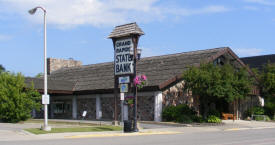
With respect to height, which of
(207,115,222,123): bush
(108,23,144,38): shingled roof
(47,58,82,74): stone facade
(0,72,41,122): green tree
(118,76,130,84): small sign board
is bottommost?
(207,115,222,123): bush

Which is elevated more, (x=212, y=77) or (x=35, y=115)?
(x=212, y=77)

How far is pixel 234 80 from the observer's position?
30.1 m

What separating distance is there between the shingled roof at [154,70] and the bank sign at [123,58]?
247 centimetres

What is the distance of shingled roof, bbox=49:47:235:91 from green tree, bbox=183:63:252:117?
7.38ft

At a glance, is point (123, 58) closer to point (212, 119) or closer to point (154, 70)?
point (154, 70)

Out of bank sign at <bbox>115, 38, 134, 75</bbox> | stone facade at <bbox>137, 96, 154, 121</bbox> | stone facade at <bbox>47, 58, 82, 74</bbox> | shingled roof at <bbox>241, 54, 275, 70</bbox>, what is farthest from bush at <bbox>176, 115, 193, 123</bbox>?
shingled roof at <bbox>241, 54, 275, 70</bbox>

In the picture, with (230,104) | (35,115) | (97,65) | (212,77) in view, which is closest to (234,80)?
(212,77)

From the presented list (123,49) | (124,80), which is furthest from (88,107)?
(123,49)

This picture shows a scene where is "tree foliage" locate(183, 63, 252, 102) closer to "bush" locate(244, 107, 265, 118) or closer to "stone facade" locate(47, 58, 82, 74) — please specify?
"bush" locate(244, 107, 265, 118)

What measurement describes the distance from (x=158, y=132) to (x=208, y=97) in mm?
8723

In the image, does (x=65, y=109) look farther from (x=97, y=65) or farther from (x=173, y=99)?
(x=173, y=99)

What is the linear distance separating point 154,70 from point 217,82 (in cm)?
761

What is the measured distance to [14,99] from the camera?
3216cm

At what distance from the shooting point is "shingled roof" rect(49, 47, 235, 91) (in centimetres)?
3303
